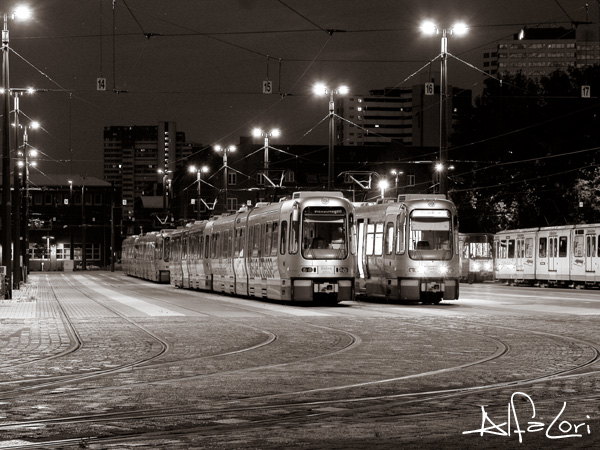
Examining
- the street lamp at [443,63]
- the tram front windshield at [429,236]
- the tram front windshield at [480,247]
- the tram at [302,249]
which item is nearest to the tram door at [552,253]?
the tram front windshield at [480,247]

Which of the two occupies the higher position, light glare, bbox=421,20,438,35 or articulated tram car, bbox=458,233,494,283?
light glare, bbox=421,20,438,35

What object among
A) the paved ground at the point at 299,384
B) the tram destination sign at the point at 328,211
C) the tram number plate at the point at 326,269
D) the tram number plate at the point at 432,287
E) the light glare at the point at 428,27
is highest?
the light glare at the point at 428,27

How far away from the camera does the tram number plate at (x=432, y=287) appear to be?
104 feet

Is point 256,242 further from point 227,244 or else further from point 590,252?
point 590,252

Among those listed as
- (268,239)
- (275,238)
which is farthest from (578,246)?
(275,238)

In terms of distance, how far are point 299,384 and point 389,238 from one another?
21.5 metres

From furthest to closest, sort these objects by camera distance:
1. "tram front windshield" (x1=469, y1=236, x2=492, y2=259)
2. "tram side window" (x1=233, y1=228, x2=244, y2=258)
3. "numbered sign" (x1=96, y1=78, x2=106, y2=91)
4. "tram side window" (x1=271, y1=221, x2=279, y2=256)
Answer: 1. "tram front windshield" (x1=469, y1=236, x2=492, y2=259)
2. "tram side window" (x1=233, y1=228, x2=244, y2=258)
3. "numbered sign" (x1=96, y1=78, x2=106, y2=91)
4. "tram side window" (x1=271, y1=221, x2=279, y2=256)

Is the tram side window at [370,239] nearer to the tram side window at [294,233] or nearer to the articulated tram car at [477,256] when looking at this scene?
the tram side window at [294,233]

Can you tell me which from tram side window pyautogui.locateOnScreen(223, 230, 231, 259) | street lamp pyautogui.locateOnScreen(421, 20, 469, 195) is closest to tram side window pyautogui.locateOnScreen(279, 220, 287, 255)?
tram side window pyautogui.locateOnScreen(223, 230, 231, 259)

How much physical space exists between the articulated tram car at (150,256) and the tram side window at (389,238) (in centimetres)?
2921

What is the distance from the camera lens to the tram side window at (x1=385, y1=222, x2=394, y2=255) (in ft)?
107

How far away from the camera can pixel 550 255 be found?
56.3 m

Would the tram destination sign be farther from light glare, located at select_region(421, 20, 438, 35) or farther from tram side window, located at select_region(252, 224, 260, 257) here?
light glare, located at select_region(421, 20, 438, 35)

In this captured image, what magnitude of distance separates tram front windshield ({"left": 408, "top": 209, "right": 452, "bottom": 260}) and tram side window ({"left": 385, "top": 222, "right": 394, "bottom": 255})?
0.81 metres
